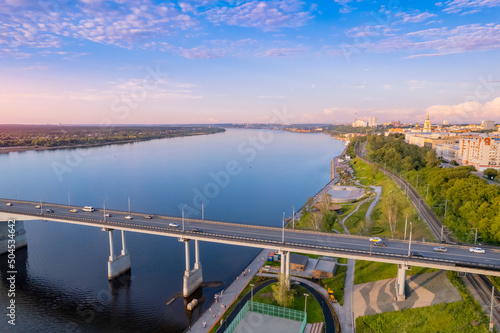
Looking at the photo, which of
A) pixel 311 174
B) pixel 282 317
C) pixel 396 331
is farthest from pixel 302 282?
pixel 311 174

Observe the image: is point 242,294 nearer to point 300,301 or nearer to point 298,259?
point 300,301

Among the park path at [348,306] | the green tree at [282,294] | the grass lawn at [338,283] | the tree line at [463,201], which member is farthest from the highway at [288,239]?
the tree line at [463,201]

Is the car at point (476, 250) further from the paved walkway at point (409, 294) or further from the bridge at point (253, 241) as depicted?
the paved walkway at point (409, 294)

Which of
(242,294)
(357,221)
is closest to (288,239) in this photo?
(242,294)

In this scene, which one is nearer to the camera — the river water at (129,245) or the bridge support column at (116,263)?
the river water at (129,245)

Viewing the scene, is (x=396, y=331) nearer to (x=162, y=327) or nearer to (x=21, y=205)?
(x=162, y=327)
